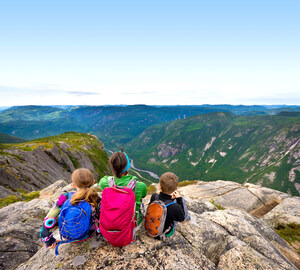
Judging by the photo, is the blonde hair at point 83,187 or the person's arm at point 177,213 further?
the person's arm at point 177,213

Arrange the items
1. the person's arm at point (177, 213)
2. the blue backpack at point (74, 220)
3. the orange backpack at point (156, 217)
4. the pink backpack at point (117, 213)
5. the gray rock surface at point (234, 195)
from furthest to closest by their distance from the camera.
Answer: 1. the gray rock surface at point (234, 195)
2. the person's arm at point (177, 213)
3. the orange backpack at point (156, 217)
4. the blue backpack at point (74, 220)
5. the pink backpack at point (117, 213)

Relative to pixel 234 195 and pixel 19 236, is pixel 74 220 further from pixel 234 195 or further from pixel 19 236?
pixel 234 195

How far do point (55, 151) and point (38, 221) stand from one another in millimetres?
76645

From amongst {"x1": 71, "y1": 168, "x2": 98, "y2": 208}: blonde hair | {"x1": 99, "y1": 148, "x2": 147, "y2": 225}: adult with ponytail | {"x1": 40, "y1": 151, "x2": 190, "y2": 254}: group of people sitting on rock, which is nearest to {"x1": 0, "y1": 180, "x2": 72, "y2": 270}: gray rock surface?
{"x1": 40, "y1": 151, "x2": 190, "y2": 254}: group of people sitting on rock

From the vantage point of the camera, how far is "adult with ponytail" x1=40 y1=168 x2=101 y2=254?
7.19 metres

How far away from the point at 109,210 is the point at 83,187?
1.83 m

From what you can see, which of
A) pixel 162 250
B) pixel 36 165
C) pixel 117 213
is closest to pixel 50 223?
pixel 117 213

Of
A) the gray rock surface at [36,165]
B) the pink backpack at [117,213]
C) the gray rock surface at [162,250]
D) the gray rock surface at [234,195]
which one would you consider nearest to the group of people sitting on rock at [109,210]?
the pink backpack at [117,213]

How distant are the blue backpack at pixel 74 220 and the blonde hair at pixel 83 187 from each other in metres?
0.30

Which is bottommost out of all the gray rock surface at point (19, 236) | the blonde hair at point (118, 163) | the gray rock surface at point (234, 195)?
the gray rock surface at point (234, 195)

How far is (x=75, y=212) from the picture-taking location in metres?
7.18

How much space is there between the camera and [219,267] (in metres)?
9.20

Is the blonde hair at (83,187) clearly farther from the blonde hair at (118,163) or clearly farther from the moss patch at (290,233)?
the moss patch at (290,233)

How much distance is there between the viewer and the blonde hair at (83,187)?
719cm
